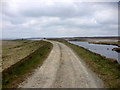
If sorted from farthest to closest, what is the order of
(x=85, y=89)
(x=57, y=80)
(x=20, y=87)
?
1. (x=57, y=80)
2. (x=20, y=87)
3. (x=85, y=89)

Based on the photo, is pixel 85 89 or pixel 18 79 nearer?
pixel 85 89

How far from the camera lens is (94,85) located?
9.95 meters

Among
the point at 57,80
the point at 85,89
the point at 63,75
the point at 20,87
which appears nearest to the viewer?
the point at 85,89

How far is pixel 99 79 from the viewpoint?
37.3ft

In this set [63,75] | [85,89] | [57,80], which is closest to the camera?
[85,89]

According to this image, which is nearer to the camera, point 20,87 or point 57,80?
point 20,87

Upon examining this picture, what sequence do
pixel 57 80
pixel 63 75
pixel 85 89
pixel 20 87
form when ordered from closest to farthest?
pixel 85 89 → pixel 20 87 → pixel 57 80 → pixel 63 75

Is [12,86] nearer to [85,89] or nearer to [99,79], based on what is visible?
[85,89]

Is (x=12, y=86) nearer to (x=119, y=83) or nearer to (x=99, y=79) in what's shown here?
(x=99, y=79)

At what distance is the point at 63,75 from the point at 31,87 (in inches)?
144

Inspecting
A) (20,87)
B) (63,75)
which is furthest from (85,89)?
(20,87)

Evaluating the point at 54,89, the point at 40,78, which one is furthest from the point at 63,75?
the point at 54,89

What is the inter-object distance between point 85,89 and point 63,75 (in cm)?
355

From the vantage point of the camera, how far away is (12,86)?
10094 millimetres
